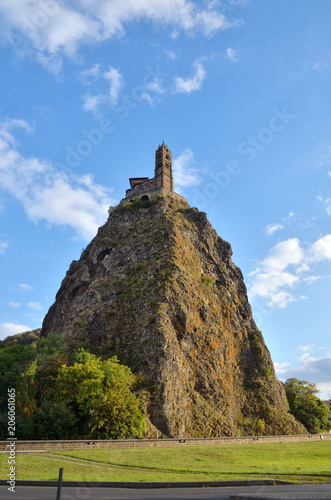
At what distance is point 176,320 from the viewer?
55.7m

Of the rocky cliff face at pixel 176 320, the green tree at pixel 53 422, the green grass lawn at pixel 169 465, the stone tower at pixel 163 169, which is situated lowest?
the green grass lawn at pixel 169 465

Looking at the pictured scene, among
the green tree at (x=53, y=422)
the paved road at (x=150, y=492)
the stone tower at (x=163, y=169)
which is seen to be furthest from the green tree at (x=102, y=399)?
the stone tower at (x=163, y=169)

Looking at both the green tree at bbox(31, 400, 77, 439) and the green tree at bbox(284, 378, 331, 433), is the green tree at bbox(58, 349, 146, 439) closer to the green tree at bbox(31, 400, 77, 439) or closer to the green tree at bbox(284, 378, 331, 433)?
the green tree at bbox(31, 400, 77, 439)

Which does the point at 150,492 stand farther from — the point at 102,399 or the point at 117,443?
the point at 102,399

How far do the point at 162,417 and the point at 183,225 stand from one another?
39631mm

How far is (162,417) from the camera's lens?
4394cm

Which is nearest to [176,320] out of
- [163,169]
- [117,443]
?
[117,443]

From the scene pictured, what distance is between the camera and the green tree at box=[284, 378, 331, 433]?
227ft

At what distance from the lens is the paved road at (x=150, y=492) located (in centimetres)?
1330

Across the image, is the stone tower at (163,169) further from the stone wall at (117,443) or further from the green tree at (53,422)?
the stone wall at (117,443)

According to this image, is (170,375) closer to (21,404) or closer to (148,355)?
(148,355)

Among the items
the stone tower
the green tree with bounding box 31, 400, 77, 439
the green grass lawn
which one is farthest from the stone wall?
the stone tower

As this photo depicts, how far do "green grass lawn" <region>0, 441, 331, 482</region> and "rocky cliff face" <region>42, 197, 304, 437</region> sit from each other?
681 inches

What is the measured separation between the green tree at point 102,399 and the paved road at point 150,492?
2129 centimetres
